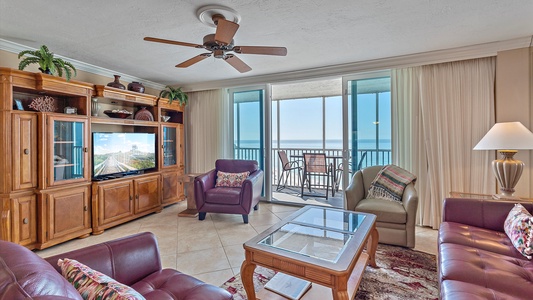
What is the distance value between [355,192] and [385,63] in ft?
6.23

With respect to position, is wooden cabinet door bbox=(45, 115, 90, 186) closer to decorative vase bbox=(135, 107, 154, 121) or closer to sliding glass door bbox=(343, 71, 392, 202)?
decorative vase bbox=(135, 107, 154, 121)

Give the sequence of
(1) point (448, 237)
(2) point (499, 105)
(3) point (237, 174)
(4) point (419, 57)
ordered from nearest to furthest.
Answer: (1) point (448, 237) < (2) point (499, 105) < (4) point (419, 57) < (3) point (237, 174)

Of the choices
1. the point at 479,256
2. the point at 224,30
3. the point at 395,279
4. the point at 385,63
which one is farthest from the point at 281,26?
the point at 395,279

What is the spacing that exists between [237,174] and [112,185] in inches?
67.8

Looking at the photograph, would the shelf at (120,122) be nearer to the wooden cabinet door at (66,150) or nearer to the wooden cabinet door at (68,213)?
the wooden cabinet door at (66,150)

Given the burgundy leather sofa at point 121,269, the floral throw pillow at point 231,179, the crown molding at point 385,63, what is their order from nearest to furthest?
the burgundy leather sofa at point 121,269
the crown molding at point 385,63
the floral throw pillow at point 231,179

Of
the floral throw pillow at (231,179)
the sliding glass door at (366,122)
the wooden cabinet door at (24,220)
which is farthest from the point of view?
the floral throw pillow at (231,179)

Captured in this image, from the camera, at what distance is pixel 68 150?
2996 mm

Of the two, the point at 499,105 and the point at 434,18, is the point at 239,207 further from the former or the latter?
the point at 499,105

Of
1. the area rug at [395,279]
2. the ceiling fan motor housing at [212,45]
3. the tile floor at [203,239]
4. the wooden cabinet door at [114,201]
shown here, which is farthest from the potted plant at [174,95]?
the area rug at [395,279]

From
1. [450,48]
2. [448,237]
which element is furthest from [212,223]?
[450,48]

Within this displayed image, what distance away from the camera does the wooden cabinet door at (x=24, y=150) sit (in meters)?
2.52

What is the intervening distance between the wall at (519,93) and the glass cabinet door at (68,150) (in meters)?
5.03

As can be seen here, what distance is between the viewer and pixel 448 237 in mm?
1824
